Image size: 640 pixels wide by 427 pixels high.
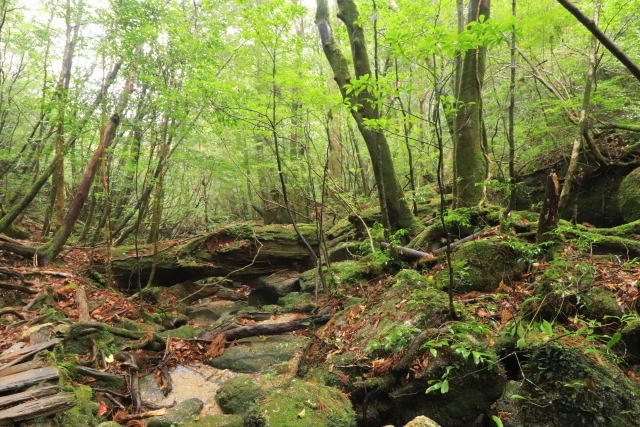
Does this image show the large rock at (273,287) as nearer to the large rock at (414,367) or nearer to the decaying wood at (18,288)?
the large rock at (414,367)

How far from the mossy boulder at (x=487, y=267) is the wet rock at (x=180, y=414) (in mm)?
3850

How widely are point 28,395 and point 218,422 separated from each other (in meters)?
1.77

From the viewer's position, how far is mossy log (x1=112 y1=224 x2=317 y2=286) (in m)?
9.34

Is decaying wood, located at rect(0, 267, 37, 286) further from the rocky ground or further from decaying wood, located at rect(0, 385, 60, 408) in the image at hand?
decaying wood, located at rect(0, 385, 60, 408)

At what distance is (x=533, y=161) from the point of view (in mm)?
7934

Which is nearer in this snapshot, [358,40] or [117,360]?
[117,360]

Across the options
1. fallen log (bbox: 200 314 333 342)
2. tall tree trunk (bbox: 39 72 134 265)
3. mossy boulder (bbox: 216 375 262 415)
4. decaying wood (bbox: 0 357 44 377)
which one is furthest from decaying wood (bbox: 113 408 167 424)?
tall tree trunk (bbox: 39 72 134 265)

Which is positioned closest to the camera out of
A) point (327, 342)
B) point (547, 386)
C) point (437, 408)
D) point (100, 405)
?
point (547, 386)

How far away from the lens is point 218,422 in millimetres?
3705

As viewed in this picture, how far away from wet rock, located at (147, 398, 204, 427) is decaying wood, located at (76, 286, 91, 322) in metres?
2.91

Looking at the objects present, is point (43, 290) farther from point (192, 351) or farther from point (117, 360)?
point (192, 351)

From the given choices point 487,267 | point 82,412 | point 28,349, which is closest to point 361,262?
point 487,267

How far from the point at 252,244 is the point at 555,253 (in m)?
7.32

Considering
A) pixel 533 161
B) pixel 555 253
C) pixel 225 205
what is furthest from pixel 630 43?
pixel 225 205
